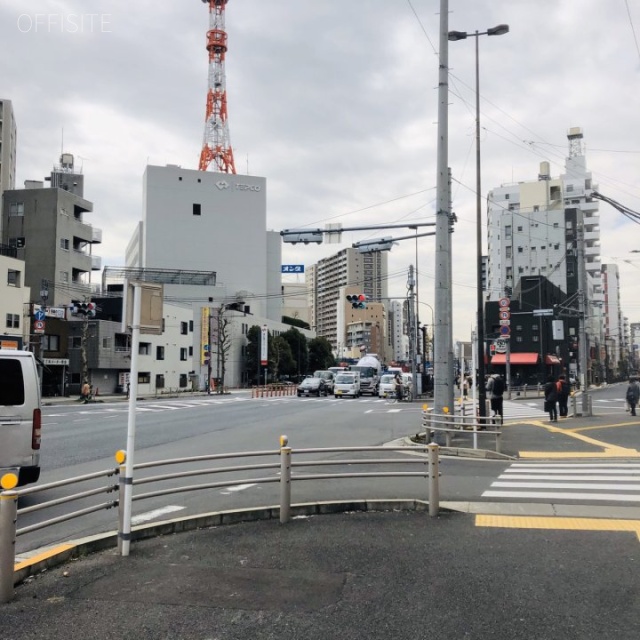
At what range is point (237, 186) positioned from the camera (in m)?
96.6

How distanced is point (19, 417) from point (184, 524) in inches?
133

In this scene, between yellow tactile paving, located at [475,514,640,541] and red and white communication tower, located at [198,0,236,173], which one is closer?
yellow tactile paving, located at [475,514,640,541]

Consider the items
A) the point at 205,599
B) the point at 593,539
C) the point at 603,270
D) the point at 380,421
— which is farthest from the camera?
the point at 603,270

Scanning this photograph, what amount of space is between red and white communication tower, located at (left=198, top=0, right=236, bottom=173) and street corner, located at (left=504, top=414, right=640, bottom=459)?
7926 centimetres

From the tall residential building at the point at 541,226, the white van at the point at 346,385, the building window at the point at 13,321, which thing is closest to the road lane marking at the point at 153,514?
the white van at the point at 346,385

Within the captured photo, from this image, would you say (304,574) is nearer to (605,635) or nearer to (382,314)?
(605,635)

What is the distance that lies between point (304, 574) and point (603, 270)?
413 ft

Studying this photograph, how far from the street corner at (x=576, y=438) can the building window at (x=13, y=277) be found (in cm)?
3827

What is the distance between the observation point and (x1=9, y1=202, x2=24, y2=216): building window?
2406 inches

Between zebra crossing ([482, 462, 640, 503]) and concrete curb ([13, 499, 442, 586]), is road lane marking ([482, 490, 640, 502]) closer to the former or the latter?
zebra crossing ([482, 462, 640, 503])

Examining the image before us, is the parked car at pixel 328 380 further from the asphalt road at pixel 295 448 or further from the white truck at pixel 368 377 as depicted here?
the asphalt road at pixel 295 448

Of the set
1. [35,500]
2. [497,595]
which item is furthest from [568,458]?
[35,500]

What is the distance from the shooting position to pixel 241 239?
318ft

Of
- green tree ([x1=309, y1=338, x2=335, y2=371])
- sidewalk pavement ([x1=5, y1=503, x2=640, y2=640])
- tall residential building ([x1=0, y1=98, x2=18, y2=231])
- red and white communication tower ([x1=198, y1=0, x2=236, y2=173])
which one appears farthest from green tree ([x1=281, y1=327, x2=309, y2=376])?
sidewalk pavement ([x1=5, y1=503, x2=640, y2=640])
